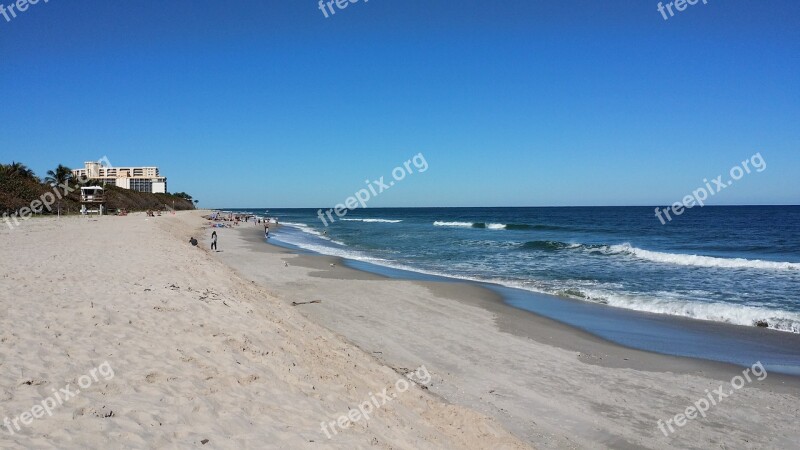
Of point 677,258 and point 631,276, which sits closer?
point 631,276

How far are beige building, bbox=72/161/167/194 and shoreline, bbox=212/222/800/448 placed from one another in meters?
135

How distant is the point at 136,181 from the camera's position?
155 m

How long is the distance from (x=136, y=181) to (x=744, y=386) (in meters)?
174

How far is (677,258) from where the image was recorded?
2755cm

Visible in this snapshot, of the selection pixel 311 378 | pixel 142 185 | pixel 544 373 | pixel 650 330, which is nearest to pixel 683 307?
pixel 650 330

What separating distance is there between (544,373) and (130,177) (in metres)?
181

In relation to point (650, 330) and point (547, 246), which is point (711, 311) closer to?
point (650, 330)

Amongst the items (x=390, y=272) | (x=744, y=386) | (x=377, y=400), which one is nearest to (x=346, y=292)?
(x=390, y=272)

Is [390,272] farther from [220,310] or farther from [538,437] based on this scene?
[538,437]

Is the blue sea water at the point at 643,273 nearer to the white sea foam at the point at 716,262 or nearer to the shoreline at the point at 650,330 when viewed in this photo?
the white sea foam at the point at 716,262

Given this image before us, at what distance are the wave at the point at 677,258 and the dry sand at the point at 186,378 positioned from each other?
23.5 meters

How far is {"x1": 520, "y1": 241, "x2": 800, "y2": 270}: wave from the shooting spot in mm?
23984

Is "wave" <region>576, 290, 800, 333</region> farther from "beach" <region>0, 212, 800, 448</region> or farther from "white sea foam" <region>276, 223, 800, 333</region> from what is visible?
"beach" <region>0, 212, 800, 448</region>

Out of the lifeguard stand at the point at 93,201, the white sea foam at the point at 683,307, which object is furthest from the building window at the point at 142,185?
the white sea foam at the point at 683,307
